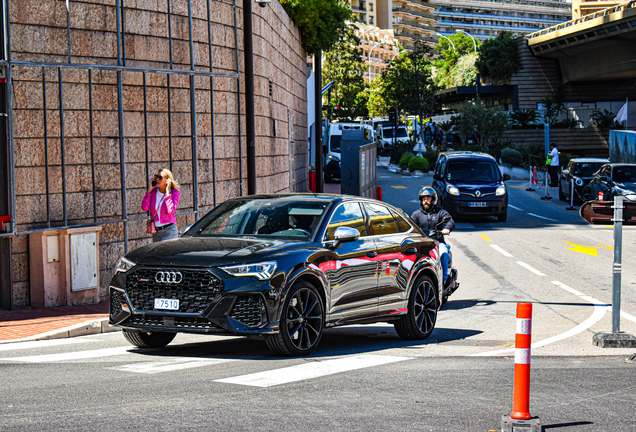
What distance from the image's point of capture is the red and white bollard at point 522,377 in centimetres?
521

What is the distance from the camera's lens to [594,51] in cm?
7356

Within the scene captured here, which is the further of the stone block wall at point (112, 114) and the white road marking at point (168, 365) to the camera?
the stone block wall at point (112, 114)

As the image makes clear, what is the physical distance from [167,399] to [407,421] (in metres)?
1.68

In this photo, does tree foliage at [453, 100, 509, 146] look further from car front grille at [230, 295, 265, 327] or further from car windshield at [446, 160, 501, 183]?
car front grille at [230, 295, 265, 327]

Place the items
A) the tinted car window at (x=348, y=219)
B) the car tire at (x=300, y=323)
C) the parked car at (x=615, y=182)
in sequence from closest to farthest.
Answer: the car tire at (x=300, y=323) → the tinted car window at (x=348, y=219) → the parked car at (x=615, y=182)

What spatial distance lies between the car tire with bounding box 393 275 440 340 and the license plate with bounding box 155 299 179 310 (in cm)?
295

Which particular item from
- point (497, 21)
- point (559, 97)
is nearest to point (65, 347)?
point (559, 97)

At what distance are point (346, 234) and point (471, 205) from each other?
1792 centimetres

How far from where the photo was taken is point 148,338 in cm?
856

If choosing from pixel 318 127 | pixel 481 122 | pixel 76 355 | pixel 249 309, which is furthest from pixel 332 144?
pixel 249 309

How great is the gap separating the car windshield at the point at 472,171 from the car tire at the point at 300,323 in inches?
742

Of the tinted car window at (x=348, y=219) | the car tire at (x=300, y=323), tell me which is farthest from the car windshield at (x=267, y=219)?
the car tire at (x=300, y=323)

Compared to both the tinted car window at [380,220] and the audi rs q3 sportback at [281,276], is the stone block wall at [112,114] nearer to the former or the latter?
the audi rs q3 sportback at [281,276]

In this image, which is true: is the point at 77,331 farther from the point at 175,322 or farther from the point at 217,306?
the point at 217,306
